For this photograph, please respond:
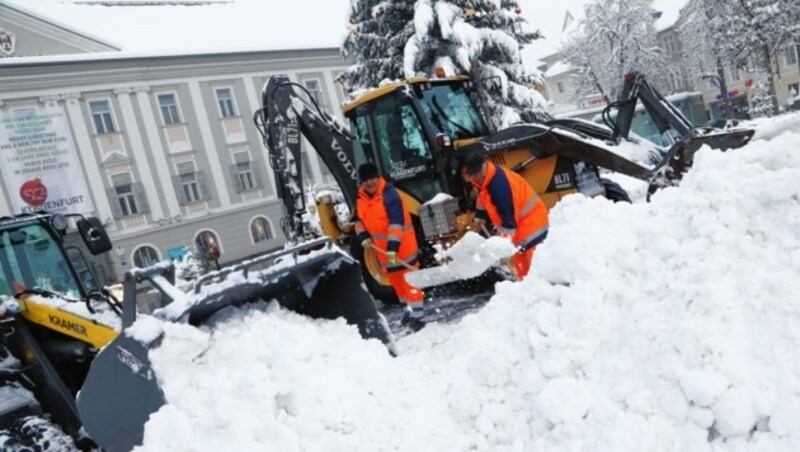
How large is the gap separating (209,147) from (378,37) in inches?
538

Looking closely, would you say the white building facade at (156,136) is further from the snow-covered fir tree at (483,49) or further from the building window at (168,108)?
the snow-covered fir tree at (483,49)

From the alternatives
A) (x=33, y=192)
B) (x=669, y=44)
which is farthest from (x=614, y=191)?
(x=669, y=44)

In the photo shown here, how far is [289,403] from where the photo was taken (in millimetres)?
3035

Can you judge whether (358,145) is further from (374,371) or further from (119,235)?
(119,235)

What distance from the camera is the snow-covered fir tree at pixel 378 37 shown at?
44.7ft

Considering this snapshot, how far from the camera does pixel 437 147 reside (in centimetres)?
693

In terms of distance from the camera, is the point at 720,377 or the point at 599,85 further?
the point at 599,85

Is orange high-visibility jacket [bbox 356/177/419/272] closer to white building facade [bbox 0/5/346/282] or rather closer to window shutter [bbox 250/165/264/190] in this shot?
white building facade [bbox 0/5/346/282]

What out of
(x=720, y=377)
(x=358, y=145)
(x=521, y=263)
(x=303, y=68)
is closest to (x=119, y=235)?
(x=303, y=68)

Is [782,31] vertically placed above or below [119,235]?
above

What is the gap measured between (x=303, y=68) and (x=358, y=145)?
70.6 feet

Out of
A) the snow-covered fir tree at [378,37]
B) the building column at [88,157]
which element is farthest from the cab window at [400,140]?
the building column at [88,157]

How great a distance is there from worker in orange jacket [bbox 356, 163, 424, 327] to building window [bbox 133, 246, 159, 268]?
1923 centimetres

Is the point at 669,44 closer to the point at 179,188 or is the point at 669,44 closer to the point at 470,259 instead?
the point at 179,188
